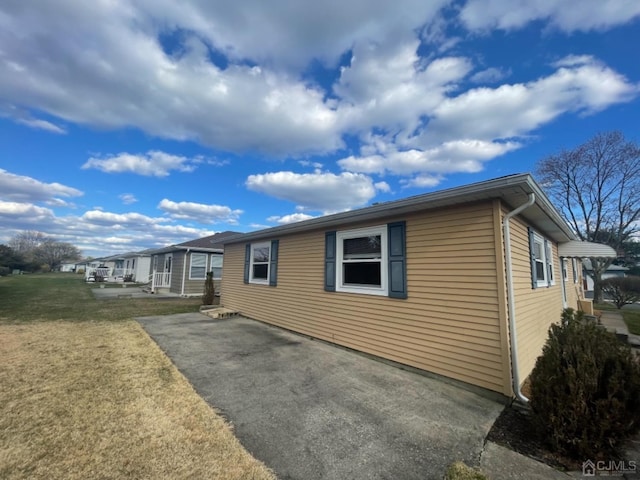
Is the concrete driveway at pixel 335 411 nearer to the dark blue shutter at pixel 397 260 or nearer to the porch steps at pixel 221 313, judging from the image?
the dark blue shutter at pixel 397 260

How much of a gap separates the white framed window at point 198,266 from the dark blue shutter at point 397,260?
45.7 ft

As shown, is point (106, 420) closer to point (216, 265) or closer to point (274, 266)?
point (274, 266)

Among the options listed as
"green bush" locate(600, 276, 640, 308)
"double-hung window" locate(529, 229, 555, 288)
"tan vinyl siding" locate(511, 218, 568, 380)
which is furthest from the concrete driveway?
"green bush" locate(600, 276, 640, 308)

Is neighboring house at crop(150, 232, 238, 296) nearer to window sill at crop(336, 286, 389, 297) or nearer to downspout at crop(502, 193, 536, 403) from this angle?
window sill at crop(336, 286, 389, 297)

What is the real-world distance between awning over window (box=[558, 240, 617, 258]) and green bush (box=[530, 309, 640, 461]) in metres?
8.14

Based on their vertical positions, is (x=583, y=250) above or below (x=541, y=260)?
above

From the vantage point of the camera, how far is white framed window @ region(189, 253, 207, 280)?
15727mm

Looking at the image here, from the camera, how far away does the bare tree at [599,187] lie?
18328 mm

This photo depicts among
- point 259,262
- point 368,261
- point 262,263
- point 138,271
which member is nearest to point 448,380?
point 368,261

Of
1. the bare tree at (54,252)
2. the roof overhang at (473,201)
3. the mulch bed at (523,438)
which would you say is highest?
the bare tree at (54,252)

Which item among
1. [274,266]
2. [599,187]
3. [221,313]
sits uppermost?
[599,187]

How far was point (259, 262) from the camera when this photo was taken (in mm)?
8703

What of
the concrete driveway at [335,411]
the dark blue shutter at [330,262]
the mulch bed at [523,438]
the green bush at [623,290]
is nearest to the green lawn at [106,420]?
the concrete driveway at [335,411]

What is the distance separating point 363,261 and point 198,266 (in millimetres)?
13400
